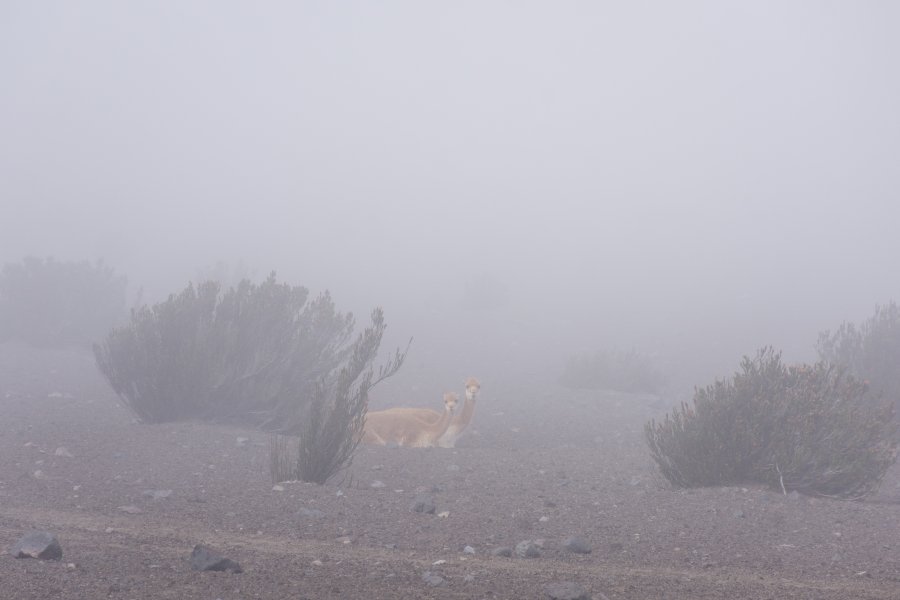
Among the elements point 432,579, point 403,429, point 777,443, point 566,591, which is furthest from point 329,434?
point 777,443

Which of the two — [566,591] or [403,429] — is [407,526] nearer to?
[566,591]

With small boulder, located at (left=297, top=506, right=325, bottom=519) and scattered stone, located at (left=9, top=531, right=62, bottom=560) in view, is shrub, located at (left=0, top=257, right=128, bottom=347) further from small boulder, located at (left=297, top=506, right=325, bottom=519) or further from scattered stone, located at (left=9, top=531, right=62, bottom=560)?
scattered stone, located at (left=9, top=531, right=62, bottom=560)

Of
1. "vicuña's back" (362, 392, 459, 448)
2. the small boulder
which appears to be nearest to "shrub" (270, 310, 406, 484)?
the small boulder

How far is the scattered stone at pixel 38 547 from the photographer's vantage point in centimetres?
492

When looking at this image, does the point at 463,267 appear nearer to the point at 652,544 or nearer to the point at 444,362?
the point at 444,362

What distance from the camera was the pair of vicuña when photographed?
1173 cm

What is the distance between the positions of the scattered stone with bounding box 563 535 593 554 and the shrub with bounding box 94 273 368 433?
6.59 metres

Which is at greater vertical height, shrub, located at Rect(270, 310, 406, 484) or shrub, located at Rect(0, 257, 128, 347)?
shrub, located at Rect(0, 257, 128, 347)

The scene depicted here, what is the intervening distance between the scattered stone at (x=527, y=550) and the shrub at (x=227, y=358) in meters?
6.59

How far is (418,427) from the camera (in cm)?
1190

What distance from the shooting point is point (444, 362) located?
24.8 meters

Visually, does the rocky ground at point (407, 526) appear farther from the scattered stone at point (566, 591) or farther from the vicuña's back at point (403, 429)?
the vicuña's back at point (403, 429)

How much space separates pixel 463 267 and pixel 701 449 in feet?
144

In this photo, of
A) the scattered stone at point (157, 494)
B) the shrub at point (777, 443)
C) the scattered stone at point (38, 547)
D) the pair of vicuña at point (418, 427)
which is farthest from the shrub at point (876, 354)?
the scattered stone at point (38, 547)
